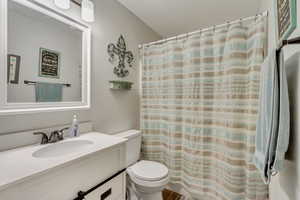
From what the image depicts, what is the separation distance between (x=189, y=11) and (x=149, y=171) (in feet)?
6.65

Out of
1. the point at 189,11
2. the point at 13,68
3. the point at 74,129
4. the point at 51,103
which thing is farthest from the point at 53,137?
the point at 189,11

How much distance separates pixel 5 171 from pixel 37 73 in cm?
76

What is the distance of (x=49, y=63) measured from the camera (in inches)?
47.8

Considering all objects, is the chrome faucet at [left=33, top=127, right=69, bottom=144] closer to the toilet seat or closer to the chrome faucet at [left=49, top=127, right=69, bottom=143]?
the chrome faucet at [left=49, top=127, right=69, bottom=143]

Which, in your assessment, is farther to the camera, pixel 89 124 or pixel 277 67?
pixel 89 124

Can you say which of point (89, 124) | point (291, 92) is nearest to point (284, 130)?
point (291, 92)

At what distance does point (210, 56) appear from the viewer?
4.85 feet

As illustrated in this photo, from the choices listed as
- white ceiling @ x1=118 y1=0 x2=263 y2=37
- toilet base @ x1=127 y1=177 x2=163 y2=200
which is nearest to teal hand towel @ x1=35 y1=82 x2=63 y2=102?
toilet base @ x1=127 y1=177 x2=163 y2=200

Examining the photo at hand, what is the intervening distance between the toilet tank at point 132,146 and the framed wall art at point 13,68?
1055 millimetres

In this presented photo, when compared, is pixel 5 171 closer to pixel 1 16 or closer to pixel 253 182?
pixel 1 16

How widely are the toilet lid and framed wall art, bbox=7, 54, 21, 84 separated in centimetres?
129

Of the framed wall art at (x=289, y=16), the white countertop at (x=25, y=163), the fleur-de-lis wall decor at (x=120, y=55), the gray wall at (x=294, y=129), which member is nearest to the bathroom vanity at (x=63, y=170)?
the white countertop at (x=25, y=163)

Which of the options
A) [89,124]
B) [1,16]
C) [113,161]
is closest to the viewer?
[1,16]

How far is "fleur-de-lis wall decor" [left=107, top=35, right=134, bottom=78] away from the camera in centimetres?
170
